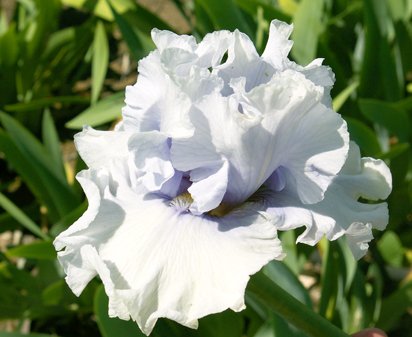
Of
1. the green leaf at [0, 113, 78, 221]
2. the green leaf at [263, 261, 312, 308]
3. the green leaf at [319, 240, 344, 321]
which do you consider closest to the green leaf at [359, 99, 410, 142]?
the green leaf at [319, 240, 344, 321]

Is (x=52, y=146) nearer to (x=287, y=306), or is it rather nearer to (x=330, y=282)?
(x=330, y=282)

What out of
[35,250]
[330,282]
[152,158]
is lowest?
[330,282]

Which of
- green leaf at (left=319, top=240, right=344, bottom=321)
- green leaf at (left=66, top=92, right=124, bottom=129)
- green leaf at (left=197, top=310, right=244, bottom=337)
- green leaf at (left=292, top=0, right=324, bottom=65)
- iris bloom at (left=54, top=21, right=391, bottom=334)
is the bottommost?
green leaf at (left=319, top=240, right=344, bottom=321)

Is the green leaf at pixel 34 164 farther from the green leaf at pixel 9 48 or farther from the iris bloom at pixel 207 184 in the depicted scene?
the iris bloom at pixel 207 184

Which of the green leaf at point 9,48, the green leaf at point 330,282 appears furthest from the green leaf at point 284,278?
the green leaf at point 9,48

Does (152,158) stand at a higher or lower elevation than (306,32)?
higher

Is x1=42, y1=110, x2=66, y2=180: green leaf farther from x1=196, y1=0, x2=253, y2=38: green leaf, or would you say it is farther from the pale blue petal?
the pale blue petal

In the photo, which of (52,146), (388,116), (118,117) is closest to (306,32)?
(388,116)
